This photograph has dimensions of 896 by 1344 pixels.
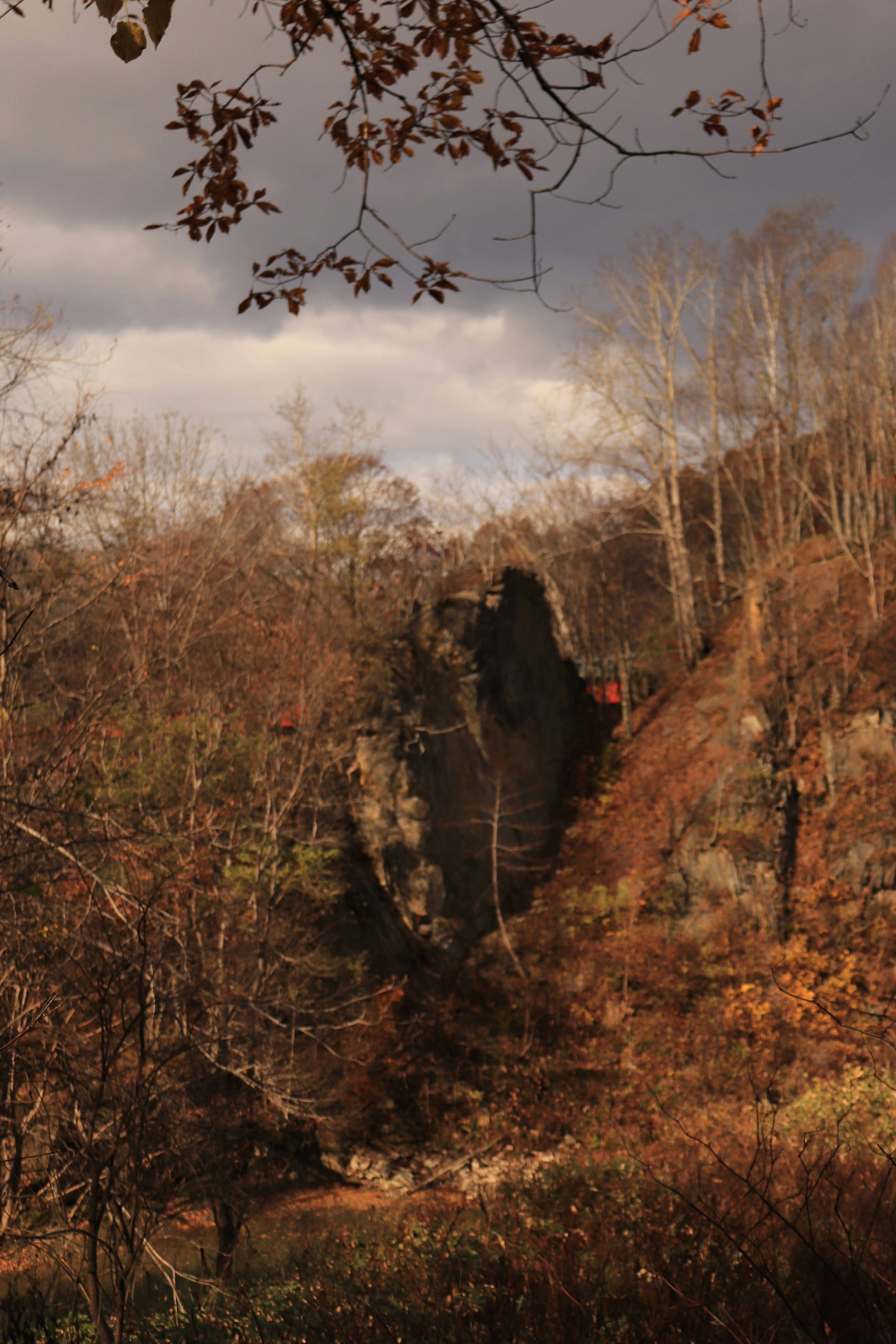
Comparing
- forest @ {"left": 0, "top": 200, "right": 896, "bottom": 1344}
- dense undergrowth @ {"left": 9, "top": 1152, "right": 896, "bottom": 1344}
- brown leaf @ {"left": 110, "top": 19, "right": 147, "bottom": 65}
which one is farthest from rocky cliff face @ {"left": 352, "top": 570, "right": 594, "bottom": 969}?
brown leaf @ {"left": 110, "top": 19, "right": 147, "bottom": 65}

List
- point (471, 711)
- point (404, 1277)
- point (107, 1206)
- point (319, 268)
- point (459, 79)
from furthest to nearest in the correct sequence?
point (471, 711) < point (404, 1277) < point (107, 1206) < point (319, 268) < point (459, 79)

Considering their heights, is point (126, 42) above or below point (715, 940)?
above

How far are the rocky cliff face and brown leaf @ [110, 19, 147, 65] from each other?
17.9m

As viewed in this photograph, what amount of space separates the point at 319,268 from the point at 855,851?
17.8 meters

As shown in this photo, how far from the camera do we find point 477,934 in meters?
20.7

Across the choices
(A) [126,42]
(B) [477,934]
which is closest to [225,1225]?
(B) [477,934]

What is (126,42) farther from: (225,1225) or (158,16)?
(225,1225)

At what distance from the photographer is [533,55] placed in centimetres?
339

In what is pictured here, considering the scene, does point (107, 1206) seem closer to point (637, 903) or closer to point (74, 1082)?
point (74, 1082)

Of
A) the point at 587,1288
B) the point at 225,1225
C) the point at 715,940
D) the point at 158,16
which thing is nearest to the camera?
the point at 158,16

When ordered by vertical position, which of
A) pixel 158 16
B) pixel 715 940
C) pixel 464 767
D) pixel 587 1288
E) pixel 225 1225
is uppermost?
A: pixel 158 16

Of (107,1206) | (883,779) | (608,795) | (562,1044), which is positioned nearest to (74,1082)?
(107,1206)

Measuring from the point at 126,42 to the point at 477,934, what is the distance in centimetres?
1994

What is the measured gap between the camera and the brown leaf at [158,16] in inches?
92.2
